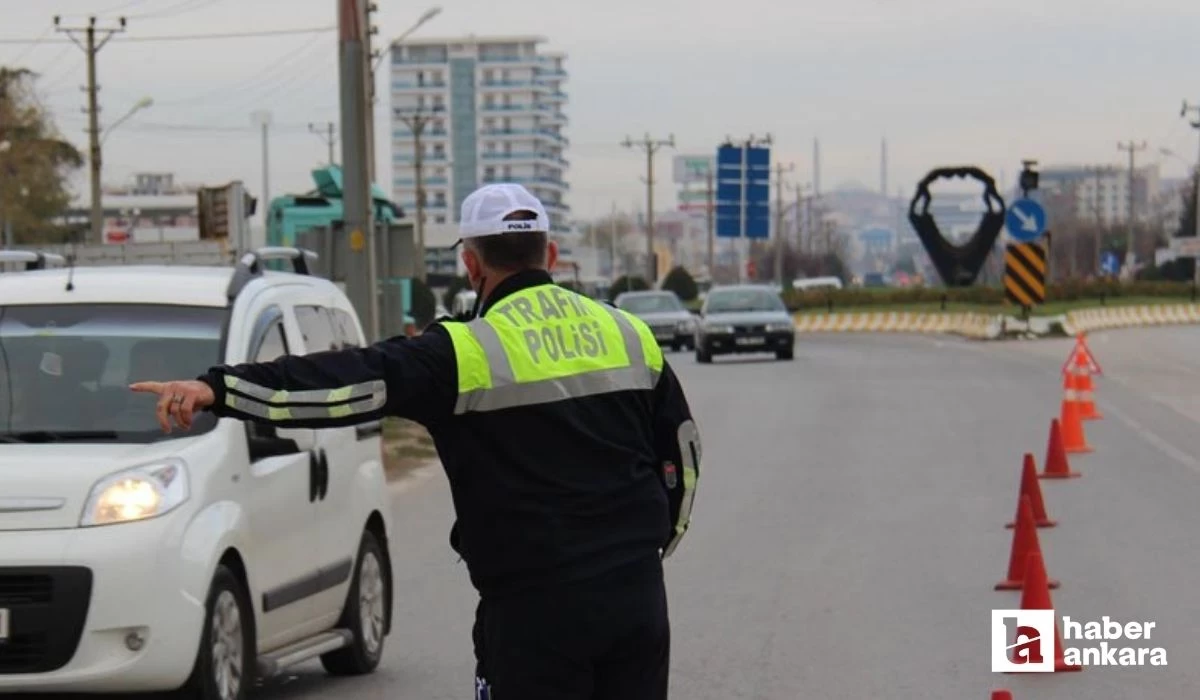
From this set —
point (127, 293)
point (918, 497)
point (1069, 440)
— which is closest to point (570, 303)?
point (127, 293)

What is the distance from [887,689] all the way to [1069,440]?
41.4 feet

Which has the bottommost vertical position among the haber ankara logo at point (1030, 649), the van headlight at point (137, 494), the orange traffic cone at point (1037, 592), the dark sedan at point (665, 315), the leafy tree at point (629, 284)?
the leafy tree at point (629, 284)

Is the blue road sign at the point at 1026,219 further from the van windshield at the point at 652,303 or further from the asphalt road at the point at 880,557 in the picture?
the asphalt road at the point at 880,557

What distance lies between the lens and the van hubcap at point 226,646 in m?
7.85

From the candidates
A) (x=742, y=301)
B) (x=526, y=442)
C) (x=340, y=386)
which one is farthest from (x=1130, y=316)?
(x=340, y=386)

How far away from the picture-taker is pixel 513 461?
479 centimetres

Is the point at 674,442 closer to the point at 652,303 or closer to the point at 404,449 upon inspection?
the point at 404,449

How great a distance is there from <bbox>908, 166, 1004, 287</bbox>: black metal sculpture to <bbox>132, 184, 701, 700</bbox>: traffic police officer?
53.5m

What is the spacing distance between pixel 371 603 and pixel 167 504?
92.7 inches

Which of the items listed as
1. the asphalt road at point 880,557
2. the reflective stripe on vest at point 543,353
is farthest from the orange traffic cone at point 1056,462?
the reflective stripe on vest at point 543,353

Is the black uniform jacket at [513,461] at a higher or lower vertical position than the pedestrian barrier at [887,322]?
higher

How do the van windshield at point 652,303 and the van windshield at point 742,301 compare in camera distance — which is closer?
the van windshield at point 742,301

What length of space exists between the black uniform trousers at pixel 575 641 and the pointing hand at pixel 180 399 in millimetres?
789

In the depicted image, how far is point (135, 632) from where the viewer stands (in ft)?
24.4
